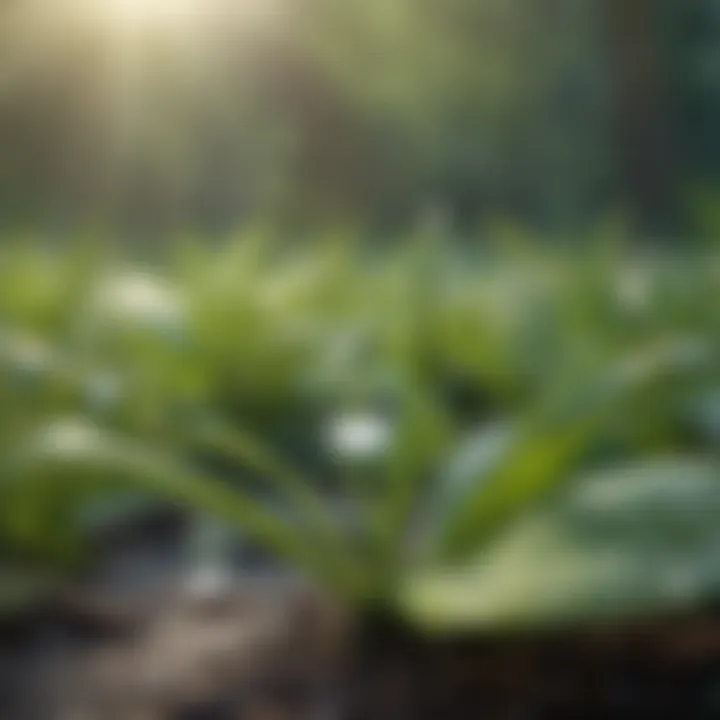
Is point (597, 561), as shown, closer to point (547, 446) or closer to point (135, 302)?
point (547, 446)

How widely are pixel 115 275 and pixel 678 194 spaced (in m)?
0.49

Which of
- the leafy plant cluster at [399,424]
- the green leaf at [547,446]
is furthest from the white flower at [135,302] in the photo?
the green leaf at [547,446]

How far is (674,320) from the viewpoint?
829 millimetres

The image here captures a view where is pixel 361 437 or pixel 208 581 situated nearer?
pixel 361 437

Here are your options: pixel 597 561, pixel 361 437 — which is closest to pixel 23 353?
pixel 361 437

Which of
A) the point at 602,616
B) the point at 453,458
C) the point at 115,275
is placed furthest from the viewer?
the point at 115,275

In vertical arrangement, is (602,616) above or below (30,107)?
below

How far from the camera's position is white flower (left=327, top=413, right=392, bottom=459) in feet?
2.06

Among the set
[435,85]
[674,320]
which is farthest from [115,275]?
[674,320]

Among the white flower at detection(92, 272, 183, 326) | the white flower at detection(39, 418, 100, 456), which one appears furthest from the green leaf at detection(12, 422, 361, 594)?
the white flower at detection(92, 272, 183, 326)

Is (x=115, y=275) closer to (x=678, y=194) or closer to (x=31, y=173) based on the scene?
(x=31, y=173)

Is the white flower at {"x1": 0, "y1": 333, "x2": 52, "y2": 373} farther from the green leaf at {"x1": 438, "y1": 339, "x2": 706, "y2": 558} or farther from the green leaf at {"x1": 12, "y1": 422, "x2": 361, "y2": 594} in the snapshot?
the green leaf at {"x1": 438, "y1": 339, "x2": 706, "y2": 558}

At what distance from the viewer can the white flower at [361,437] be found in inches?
24.7

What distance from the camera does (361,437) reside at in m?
0.63
